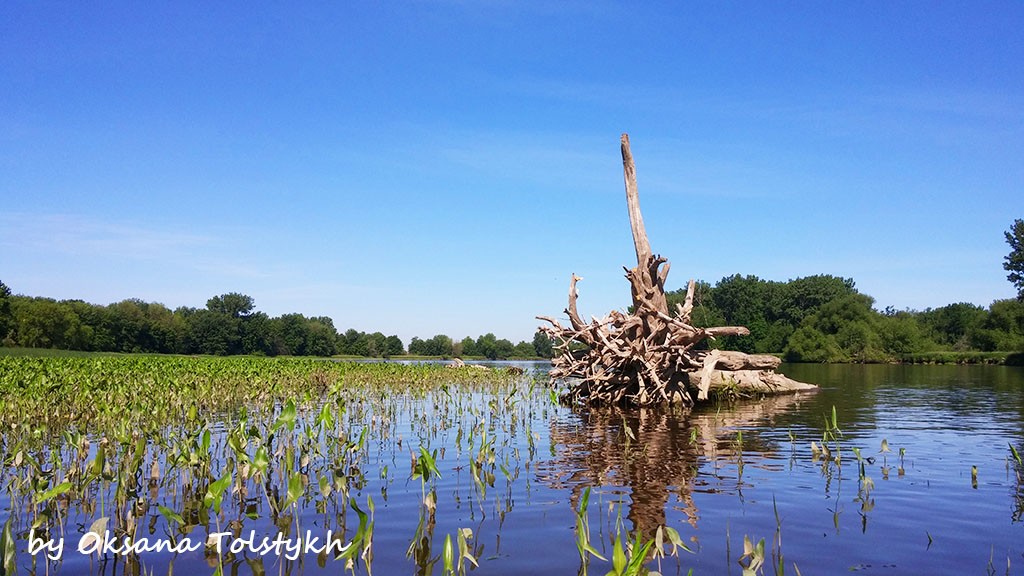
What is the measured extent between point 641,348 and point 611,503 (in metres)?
15.2

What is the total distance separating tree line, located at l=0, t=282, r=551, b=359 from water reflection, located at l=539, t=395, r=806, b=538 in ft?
274

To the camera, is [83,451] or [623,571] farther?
[83,451]

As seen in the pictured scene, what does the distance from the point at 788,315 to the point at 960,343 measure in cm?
2496

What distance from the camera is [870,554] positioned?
277 inches

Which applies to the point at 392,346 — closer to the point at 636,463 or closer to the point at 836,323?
the point at 836,323

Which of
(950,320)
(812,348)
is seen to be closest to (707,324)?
(812,348)

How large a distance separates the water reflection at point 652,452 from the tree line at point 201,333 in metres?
83.5

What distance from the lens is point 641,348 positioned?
22.3 metres

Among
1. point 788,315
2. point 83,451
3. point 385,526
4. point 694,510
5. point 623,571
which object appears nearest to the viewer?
point 623,571

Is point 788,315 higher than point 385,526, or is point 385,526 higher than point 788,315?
point 788,315

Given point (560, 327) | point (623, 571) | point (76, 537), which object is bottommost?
point (76, 537)

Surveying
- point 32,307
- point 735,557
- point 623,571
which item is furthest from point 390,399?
point 32,307

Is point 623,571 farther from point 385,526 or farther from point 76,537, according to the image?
point 76,537

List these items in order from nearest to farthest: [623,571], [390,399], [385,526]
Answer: [623,571] < [385,526] < [390,399]
